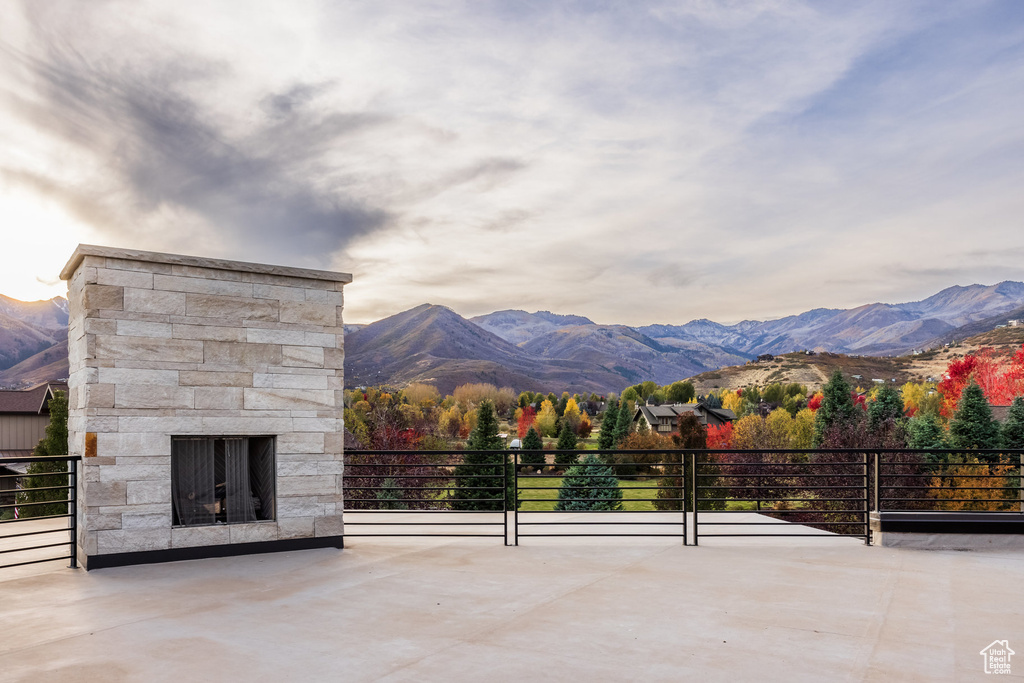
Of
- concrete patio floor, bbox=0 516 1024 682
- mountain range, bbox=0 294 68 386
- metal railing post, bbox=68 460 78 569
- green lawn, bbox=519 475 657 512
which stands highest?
mountain range, bbox=0 294 68 386

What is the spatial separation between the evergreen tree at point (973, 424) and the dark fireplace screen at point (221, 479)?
2781 centimetres

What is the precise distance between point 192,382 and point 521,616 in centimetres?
386

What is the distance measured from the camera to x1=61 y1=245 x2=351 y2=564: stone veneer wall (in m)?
5.98

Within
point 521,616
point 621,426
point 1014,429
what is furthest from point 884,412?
point 521,616

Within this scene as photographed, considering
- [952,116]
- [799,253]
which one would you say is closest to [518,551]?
[952,116]

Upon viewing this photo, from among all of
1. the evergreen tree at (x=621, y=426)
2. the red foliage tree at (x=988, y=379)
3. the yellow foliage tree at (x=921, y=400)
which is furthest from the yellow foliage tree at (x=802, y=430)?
the evergreen tree at (x=621, y=426)

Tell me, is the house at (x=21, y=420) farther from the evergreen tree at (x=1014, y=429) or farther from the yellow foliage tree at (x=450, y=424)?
the evergreen tree at (x=1014, y=429)

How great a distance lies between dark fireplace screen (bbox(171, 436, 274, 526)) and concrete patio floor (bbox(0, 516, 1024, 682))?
0.49 meters

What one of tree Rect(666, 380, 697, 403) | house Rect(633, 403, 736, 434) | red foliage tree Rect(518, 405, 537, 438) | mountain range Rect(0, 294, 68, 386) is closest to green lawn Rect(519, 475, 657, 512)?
house Rect(633, 403, 736, 434)

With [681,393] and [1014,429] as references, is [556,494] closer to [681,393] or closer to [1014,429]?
[1014,429]

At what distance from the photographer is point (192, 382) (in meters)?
6.37

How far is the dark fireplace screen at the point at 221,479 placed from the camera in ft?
20.9

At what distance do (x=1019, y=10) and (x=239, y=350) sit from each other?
18192mm

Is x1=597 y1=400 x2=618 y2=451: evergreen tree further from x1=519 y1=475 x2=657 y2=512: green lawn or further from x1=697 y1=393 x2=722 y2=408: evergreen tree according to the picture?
x1=697 y1=393 x2=722 y2=408: evergreen tree
